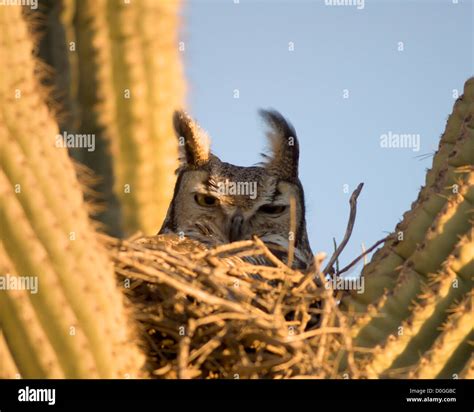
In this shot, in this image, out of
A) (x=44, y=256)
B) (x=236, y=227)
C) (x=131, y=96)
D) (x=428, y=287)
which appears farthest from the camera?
(x=131, y=96)

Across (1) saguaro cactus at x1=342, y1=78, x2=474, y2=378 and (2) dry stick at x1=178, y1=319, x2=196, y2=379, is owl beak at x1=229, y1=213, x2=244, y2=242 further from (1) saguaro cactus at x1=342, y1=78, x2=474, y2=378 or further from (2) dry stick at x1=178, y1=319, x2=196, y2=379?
(2) dry stick at x1=178, y1=319, x2=196, y2=379

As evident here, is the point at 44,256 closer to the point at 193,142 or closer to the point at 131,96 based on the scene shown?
the point at 193,142

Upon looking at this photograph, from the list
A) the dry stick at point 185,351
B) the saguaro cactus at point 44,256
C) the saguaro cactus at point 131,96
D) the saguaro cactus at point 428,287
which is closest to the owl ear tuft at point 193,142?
the saguaro cactus at point 131,96

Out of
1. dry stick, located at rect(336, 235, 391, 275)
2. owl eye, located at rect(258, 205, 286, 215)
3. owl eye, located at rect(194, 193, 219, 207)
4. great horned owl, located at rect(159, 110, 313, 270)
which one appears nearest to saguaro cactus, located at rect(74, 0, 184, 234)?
great horned owl, located at rect(159, 110, 313, 270)

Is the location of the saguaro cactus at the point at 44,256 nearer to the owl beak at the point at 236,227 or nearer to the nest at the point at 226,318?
the nest at the point at 226,318

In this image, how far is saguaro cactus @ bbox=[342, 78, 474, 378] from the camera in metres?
3.29

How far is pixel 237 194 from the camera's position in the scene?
510cm

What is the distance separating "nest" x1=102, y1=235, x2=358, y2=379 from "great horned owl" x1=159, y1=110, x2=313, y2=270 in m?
1.27

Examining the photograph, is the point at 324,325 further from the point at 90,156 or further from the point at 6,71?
the point at 90,156

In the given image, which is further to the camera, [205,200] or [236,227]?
[205,200]

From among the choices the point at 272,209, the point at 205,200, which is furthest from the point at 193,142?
the point at 272,209

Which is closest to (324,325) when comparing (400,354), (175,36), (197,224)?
(400,354)

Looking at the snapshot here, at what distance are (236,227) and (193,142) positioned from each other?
0.50m
